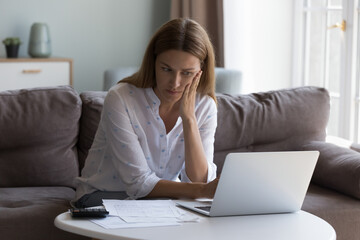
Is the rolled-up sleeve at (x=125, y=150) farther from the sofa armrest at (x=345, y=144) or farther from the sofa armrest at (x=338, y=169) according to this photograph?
the sofa armrest at (x=345, y=144)

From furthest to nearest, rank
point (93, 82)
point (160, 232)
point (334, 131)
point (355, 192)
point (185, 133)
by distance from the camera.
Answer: point (93, 82)
point (334, 131)
point (355, 192)
point (185, 133)
point (160, 232)

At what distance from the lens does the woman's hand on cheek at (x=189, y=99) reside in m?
2.07

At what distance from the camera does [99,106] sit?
2.65m

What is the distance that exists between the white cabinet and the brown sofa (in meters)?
1.94

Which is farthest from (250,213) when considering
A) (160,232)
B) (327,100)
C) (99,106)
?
(327,100)

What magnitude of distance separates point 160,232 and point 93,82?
387 cm

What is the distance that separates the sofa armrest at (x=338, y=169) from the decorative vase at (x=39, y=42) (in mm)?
2578

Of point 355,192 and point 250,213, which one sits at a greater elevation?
point 250,213

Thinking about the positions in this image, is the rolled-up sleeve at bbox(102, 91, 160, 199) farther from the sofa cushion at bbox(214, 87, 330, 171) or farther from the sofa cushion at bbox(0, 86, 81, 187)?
the sofa cushion at bbox(214, 87, 330, 171)

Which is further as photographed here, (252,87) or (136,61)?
(136,61)

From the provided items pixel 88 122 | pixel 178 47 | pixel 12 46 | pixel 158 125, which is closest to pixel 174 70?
pixel 178 47

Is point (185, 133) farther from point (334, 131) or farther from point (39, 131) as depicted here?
point (334, 131)

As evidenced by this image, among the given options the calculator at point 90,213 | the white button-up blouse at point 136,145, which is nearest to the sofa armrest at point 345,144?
the white button-up blouse at point 136,145

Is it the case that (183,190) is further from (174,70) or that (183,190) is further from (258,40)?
(258,40)
